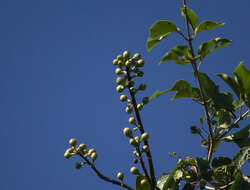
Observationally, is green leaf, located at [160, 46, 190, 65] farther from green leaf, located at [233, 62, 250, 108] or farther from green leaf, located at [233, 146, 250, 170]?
green leaf, located at [233, 146, 250, 170]

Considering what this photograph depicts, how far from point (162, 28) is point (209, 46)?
0.33 m

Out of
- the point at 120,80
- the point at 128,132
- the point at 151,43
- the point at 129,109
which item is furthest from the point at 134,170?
the point at 151,43

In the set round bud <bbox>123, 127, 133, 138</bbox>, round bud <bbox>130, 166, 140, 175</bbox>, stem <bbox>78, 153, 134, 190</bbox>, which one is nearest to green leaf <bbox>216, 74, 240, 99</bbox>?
round bud <bbox>123, 127, 133, 138</bbox>

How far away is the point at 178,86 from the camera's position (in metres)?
2.32

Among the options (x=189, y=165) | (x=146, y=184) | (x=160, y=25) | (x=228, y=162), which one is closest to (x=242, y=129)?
(x=228, y=162)

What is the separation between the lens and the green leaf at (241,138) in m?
2.39

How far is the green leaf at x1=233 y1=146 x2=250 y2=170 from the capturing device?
2.14 m

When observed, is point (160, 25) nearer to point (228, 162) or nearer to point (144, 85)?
point (144, 85)

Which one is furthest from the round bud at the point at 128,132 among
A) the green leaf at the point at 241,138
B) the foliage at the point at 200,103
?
the green leaf at the point at 241,138

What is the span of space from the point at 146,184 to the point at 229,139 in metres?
0.73

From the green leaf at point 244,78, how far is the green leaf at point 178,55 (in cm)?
39

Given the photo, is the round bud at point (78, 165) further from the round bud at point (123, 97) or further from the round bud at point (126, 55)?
the round bud at point (126, 55)

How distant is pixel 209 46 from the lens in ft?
6.93

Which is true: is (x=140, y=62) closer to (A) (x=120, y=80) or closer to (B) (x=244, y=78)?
(A) (x=120, y=80)
